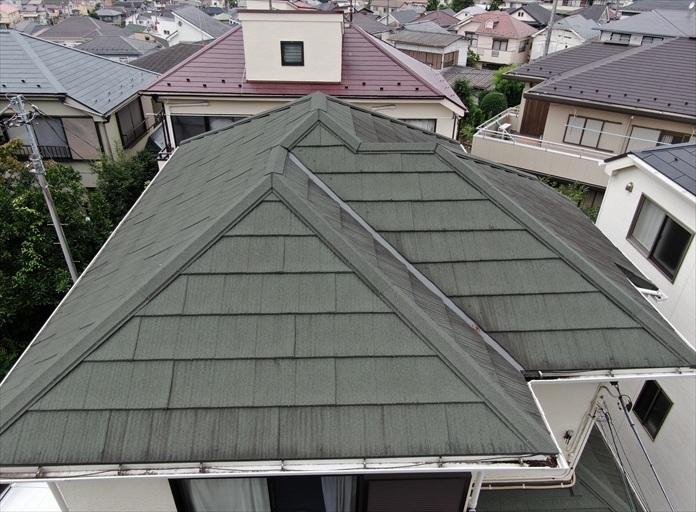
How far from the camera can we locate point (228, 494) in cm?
474

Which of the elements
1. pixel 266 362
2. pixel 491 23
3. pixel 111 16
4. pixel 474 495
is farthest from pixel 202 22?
pixel 111 16

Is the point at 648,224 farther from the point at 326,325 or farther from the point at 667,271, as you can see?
the point at 326,325

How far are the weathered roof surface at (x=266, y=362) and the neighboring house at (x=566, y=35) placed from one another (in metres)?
56.8

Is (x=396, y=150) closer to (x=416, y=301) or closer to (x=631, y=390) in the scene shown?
(x=416, y=301)

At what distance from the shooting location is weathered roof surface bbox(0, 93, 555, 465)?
4148mm

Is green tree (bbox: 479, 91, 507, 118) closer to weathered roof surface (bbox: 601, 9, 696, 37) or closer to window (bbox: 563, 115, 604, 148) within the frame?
weathered roof surface (bbox: 601, 9, 696, 37)

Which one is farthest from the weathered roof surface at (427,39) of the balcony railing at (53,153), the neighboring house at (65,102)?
the balcony railing at (53,153)

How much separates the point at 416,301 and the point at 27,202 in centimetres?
1255

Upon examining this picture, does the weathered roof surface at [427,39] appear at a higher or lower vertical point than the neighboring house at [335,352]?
lower

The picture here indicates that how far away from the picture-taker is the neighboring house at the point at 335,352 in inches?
164

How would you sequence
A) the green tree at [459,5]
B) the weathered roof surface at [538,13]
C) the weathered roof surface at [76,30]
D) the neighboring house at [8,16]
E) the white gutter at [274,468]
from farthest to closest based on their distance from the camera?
the neighboring house at [8,16], the green tree at [459,5], the weathered roof surface at [538,13], the weathered roof surface at [76,30], the white gutter at [274,468]

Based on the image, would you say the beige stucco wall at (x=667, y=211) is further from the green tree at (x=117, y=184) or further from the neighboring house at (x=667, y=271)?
the green tree at (x=117, y=184)

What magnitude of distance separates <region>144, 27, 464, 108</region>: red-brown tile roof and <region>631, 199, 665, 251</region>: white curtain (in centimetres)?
829

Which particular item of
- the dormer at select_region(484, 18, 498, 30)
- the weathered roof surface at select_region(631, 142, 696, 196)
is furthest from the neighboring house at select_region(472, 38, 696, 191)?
the dormer at select_region(484, 18, 498, 30)
